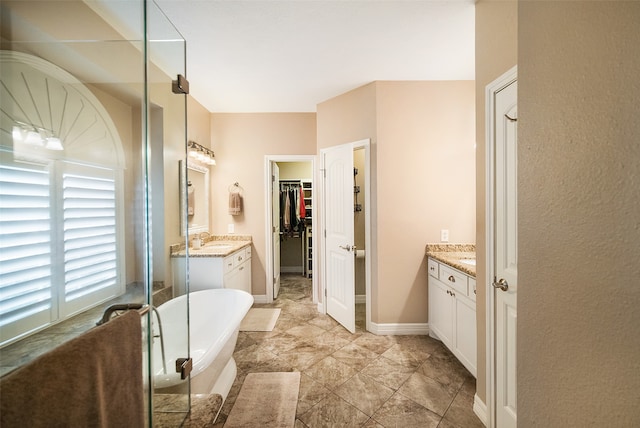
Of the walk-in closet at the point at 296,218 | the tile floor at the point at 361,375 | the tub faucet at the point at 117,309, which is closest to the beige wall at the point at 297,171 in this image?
the walk-in closet at the point at 296,218

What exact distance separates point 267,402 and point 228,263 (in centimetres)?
149

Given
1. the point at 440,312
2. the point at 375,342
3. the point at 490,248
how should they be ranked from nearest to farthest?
the point at 490,248, the point at 440,312, the point at 375,342

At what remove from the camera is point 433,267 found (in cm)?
247

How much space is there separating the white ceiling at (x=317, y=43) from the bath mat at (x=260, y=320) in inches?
108

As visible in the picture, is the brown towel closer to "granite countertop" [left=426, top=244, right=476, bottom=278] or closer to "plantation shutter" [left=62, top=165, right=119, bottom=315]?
"plantation shutter" [left=62, top=165, right=119, bottom=315]

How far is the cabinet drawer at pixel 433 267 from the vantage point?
2.41 metres

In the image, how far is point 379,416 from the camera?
1591 millimetres

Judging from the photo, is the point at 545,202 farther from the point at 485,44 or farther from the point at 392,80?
the point at 392,80

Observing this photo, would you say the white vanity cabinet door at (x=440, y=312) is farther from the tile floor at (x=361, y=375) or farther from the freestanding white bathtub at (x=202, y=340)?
the freestanding white bathtub at (x=202, y=340)

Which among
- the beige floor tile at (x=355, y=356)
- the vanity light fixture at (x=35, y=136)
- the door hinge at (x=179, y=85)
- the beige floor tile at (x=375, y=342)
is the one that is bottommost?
the beige floor tile at (x=355, y=356)

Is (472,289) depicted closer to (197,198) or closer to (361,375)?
(361,375)

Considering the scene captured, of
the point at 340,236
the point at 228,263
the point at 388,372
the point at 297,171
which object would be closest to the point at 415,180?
the point at 340,236

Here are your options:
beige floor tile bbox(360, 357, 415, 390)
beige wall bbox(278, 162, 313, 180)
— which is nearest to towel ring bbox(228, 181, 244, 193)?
beige wall bbox(278, 162, 313, 180)

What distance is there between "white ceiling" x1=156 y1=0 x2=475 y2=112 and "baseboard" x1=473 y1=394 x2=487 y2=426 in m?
2.62
